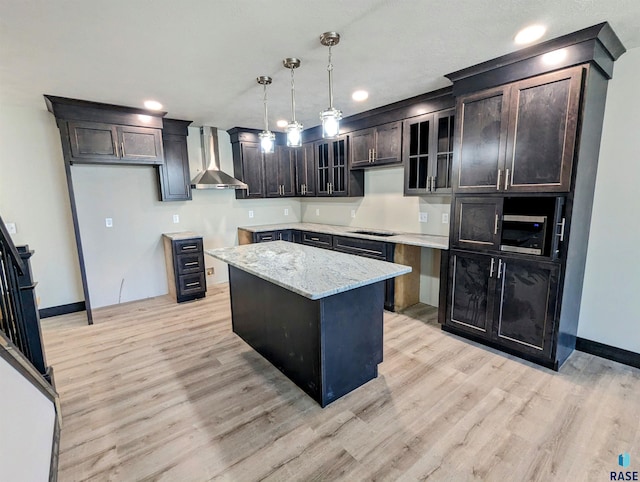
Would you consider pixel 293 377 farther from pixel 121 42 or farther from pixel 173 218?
pixel 173 218

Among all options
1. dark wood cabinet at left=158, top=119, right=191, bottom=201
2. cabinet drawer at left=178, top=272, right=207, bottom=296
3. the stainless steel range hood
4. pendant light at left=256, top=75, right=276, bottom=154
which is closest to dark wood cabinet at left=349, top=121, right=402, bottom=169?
pendant light at left=256, top=75, right=276, bottom=154

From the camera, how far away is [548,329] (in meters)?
A: 2.43

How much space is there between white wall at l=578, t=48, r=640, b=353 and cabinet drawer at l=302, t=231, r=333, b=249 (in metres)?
2.80

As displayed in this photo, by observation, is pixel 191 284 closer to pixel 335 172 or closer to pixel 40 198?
pixel 40 198

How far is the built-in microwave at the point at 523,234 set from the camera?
240 centimetres

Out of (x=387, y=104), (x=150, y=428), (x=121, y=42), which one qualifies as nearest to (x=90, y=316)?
(x=150, y=428)

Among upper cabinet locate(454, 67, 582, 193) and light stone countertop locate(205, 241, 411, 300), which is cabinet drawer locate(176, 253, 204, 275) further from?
upper cabinet locate(454, 67, 582, 193)

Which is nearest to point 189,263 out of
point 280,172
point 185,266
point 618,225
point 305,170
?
point 185,266

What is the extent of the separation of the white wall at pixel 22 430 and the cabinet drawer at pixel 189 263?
246cm

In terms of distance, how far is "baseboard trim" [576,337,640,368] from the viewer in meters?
2.47

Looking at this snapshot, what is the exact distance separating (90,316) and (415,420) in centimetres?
364

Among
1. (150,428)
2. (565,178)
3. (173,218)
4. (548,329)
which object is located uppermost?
(565,178)

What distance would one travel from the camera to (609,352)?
2586mm

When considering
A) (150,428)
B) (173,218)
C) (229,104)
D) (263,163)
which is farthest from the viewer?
(263,163)
